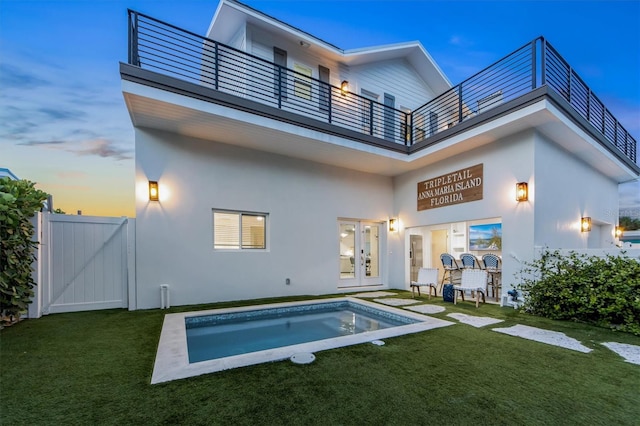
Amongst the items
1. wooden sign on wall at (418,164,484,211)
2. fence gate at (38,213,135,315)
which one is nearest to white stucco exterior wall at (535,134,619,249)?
wooden sign on wall at (418,164,484,211)

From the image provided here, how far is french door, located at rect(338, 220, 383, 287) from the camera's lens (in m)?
8.95

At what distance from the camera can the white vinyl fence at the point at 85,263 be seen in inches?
A: 221

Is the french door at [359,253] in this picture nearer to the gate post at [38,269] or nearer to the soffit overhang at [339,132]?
the soffit overhang at [339,132]

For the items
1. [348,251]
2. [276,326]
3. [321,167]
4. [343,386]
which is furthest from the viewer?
[348,251]

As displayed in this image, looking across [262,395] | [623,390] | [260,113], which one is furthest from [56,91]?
[623,390]

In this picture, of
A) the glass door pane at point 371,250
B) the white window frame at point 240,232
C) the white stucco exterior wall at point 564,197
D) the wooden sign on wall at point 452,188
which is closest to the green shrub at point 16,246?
the white window frame at point 240,232

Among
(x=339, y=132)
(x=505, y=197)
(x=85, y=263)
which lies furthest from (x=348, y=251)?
(x=85, y=263)

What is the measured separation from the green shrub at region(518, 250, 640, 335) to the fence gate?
26.8 ft

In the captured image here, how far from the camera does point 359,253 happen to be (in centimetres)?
921

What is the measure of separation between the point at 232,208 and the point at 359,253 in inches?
163

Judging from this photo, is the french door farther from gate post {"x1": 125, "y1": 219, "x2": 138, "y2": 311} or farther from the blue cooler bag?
gate post {"x1": 125, "y1": 219, "x2": 138, "y2": 311}

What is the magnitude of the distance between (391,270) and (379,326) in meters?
4.18

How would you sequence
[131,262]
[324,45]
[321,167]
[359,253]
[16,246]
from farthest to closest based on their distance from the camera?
[359,253]
[324,45]
[321,167]
[131,262]
[16,246]

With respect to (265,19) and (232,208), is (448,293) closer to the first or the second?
(232,208)
